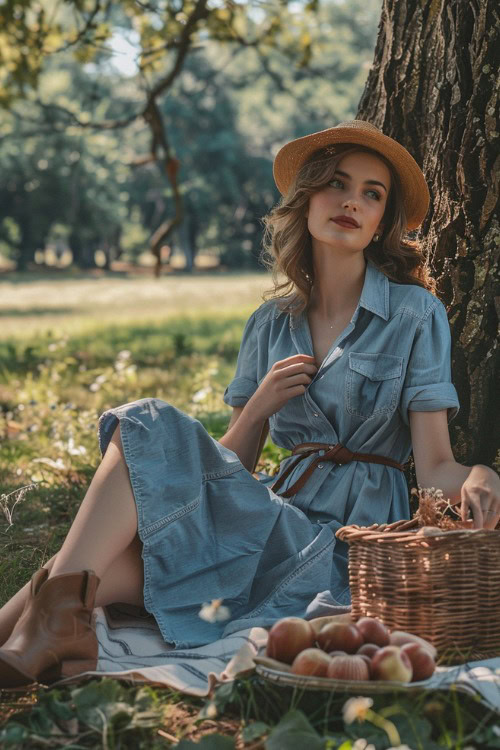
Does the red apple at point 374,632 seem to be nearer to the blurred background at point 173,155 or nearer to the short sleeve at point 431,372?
the short sleeve at point 431,372

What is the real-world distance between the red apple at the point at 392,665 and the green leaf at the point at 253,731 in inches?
11.7

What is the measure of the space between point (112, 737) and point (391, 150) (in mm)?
2197

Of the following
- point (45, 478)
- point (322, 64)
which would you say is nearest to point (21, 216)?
point (322, 64)

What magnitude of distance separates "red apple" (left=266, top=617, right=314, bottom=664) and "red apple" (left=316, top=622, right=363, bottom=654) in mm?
46

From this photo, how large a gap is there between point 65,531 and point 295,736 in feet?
7.39

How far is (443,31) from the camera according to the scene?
3893 millimetres

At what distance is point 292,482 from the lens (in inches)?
139

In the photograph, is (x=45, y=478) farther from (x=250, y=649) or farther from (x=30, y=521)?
(x=250, y=649)

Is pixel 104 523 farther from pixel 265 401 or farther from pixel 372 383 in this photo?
pixel 372 383

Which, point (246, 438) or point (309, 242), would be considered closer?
point (246, 438)

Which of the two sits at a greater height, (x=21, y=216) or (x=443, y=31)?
(x=443, y=31)

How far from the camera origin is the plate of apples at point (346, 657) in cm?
238

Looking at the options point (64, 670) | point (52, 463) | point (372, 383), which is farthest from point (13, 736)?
point (52, 463)

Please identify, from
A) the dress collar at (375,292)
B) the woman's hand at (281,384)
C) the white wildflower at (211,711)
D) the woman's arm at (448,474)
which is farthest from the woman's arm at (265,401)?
the white wildflower at (211,711)
